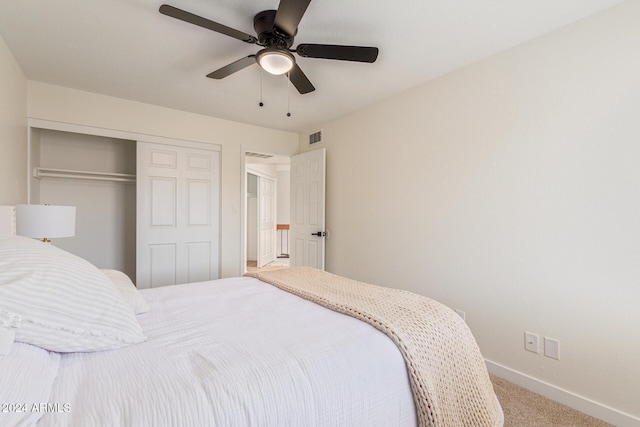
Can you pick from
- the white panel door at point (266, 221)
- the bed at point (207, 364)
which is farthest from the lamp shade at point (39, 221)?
the white panel door at point (266, 221)

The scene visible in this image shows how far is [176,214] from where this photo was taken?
11.6ft

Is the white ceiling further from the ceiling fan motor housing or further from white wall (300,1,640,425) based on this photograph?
white wall (300,1,640,425)

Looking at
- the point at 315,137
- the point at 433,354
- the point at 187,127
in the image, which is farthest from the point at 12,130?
the point at 433,354

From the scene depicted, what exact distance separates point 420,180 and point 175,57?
2.25m

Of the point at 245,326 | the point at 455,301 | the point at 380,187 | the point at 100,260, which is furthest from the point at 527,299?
the point at 100,260

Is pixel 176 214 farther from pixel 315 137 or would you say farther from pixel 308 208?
pixel 315 137

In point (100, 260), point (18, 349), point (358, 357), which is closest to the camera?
point (18, 349)

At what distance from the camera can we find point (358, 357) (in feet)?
3.30

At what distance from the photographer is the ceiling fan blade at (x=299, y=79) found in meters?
2.00

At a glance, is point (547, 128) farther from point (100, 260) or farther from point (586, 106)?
point (100, 260)

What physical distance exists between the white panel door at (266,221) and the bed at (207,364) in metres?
4.75

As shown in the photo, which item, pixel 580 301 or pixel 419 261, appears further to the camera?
pixel 419 261

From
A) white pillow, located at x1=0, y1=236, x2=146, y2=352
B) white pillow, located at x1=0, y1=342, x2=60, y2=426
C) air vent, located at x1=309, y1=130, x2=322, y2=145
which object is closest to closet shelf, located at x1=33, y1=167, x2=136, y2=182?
air vent, located at x1=309, y1=130, x2=322, y2=145

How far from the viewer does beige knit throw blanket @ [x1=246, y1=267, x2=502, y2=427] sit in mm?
1057
